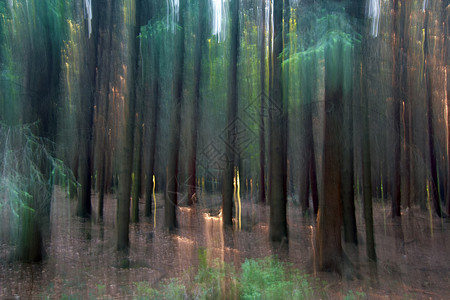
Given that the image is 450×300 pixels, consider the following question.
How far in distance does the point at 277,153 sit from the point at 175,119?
355 centimetres

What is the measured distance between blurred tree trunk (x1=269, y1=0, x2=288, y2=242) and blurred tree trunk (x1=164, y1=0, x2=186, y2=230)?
10.1 feet

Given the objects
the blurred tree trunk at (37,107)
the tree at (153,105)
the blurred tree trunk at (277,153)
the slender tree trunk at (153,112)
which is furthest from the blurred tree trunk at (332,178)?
the slender tree trunk at (153,112)

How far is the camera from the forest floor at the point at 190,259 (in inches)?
213

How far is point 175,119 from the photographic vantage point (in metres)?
10.2

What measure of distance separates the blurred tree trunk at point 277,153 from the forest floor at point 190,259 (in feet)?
1.70

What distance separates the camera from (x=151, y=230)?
10.2 m

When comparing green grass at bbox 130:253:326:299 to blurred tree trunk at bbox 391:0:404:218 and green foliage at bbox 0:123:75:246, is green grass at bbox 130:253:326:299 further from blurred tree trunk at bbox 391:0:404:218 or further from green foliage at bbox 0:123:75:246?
blurred tree trunk at bbox 391:0:404:218

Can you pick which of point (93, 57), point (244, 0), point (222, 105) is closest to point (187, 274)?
point (93, 57)

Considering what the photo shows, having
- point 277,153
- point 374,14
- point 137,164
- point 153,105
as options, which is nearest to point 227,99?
point 153,105

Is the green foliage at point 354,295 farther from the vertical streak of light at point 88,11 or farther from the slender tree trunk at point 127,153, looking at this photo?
the vertical streak of light at point 88,11

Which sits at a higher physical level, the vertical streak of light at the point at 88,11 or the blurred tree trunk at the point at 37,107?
the vertical streak of light at the point at 88,11

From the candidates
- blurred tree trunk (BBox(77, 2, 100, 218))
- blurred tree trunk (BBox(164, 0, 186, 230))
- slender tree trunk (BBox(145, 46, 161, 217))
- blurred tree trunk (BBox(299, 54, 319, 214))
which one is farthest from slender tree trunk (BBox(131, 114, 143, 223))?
blurred tree trunk (BBox(299, 54, 319, 214))

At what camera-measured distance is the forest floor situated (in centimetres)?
541

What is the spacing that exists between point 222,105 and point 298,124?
4.06m
